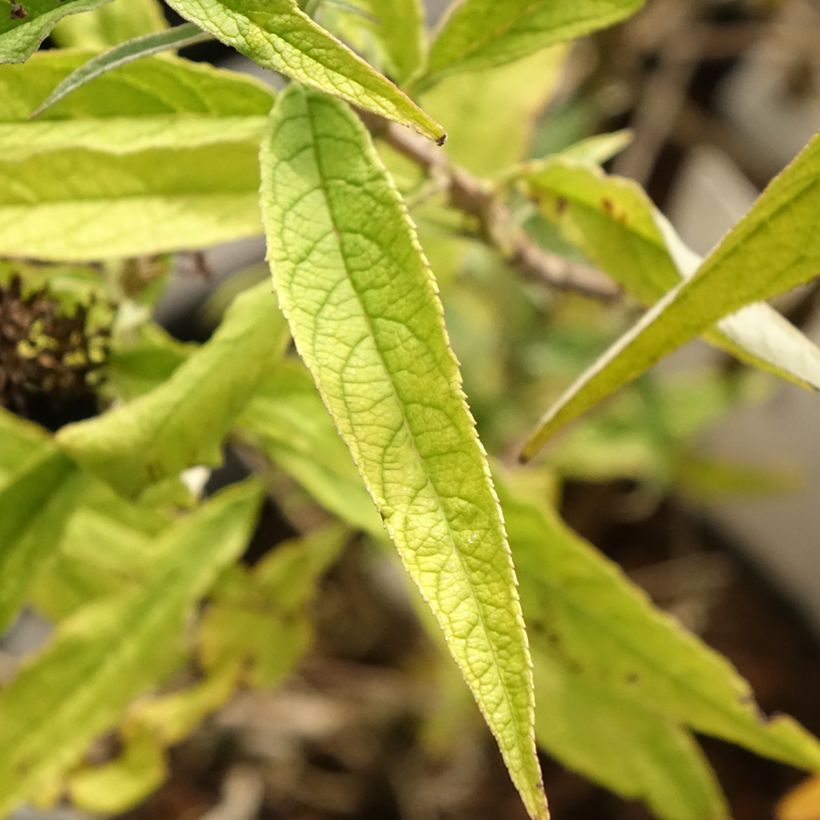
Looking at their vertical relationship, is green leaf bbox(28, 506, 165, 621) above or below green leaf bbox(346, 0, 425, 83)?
below

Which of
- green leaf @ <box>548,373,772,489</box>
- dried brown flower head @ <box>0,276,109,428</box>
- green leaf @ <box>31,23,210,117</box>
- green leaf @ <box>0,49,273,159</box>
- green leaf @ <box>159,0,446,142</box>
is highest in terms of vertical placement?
green leaf @ <box>159,0,446,142</box>

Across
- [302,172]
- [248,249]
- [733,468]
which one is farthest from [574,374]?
[302,172]

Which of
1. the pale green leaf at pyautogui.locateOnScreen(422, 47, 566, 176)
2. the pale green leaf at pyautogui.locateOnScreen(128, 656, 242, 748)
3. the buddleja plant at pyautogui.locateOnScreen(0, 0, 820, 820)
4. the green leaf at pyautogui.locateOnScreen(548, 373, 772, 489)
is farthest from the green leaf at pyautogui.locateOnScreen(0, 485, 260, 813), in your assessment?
the green leaf at pyautogui.locateOnScreen(548, 373, 772, 489)

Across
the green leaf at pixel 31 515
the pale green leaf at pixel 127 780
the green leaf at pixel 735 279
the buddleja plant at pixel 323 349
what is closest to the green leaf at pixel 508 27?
the buddleja plant at pixel 323 349

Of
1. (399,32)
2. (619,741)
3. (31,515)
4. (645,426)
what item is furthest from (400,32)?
(645,426)

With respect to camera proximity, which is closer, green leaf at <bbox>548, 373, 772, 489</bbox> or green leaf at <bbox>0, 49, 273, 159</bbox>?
green leaf at <bbox>0, 49, 273, 159</bbox>

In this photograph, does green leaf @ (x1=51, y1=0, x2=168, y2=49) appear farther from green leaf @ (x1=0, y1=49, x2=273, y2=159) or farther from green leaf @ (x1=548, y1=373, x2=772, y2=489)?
green leaf @ (x1=548, y1=373, x2=772, y2=489)
